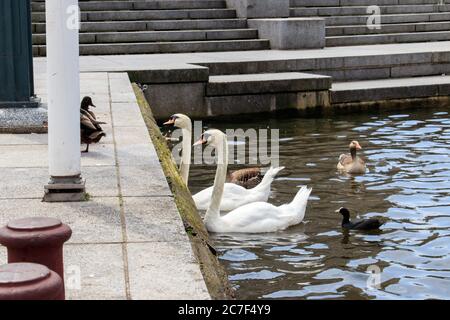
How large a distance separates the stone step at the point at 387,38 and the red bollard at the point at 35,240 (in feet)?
53.3

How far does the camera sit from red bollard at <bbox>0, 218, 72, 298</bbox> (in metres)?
3.86

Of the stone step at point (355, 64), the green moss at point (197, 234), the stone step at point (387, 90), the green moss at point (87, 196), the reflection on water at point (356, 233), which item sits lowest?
the reflection on water at point (356, 233)

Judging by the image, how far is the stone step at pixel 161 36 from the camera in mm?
17969

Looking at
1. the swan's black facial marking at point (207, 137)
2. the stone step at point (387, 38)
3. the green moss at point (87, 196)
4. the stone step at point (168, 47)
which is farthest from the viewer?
the stone step at point (387, 38)

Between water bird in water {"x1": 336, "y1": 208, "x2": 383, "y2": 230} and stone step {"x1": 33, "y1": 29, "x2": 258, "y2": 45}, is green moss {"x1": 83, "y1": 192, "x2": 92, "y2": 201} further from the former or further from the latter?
stone step {"x1": 33, "y1": 29, "x2": 258, "y2": 45}

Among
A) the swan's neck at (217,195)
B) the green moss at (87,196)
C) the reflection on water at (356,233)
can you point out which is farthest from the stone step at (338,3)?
the green moss at (87,196)

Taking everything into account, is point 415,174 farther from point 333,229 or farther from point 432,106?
point 432,106

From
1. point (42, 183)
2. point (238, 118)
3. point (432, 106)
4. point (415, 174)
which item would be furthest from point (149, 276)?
point (432, 106)

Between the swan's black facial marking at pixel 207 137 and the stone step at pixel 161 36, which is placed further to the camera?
the stone step at pixel 161 36

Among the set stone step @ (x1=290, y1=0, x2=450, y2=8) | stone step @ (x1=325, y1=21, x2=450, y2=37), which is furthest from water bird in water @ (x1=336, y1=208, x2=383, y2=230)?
stone step @ (x1=290, y1=0, x2=450, y2=8)

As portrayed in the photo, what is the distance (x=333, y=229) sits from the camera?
7.88 meters

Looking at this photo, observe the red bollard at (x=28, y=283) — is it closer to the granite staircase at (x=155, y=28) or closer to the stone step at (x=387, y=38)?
the granite staircase at (x=155, y=28)

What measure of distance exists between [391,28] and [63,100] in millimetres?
16189
